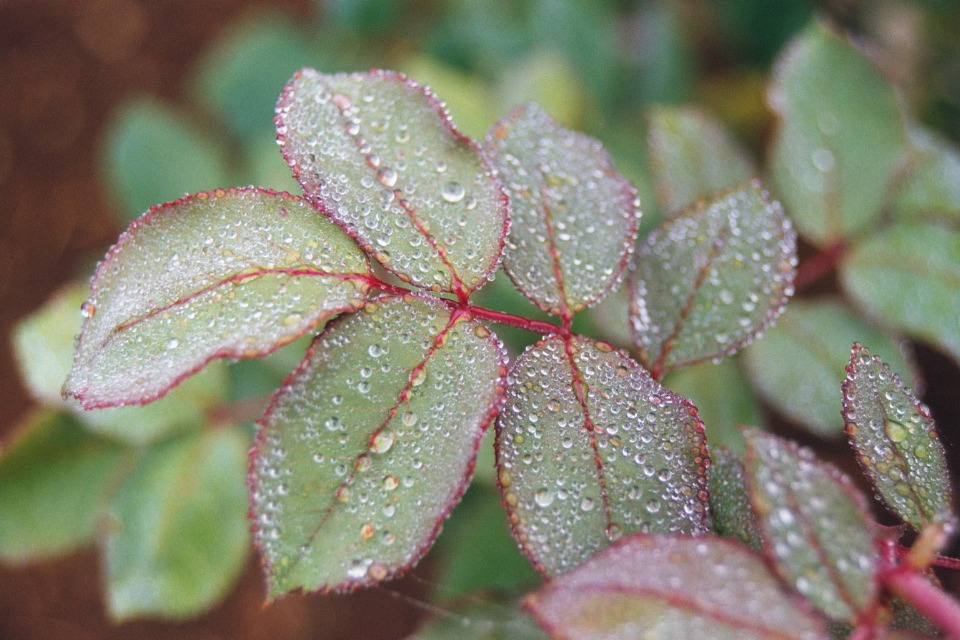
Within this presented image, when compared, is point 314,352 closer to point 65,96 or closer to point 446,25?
point 446,25

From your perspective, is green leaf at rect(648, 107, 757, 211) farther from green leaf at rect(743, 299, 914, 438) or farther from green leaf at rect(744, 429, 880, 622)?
green leaf at rect(744, 429, 880, 622)

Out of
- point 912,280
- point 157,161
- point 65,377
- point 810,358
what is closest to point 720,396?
point 810,358

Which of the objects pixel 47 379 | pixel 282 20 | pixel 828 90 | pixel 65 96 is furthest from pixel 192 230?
pixel 65 96

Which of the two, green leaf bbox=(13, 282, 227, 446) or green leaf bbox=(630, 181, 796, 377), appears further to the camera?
green leaf bbox=(13, 282, 227, 446)

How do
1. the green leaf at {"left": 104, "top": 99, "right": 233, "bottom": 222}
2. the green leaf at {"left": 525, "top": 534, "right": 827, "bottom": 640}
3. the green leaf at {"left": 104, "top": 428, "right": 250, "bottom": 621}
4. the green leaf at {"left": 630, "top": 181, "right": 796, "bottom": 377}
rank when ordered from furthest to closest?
the green leaf at {"left": 104, "top": 99, "right": 233, "bottom": 222} < the green leaf at {"left": 104, "top": 428, "right": 250, "bottom": 621} < the green leaf at {"left": 630, "top": 181, "right": 796, "bottom": 377} < the green leaf at {"left": 525, "top": 534, "right": 827, "bottom": 640}

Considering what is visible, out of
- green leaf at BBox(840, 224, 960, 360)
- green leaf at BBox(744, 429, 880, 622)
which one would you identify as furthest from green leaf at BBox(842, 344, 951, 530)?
green leaf at BBox(840, 224, 960, 360)
